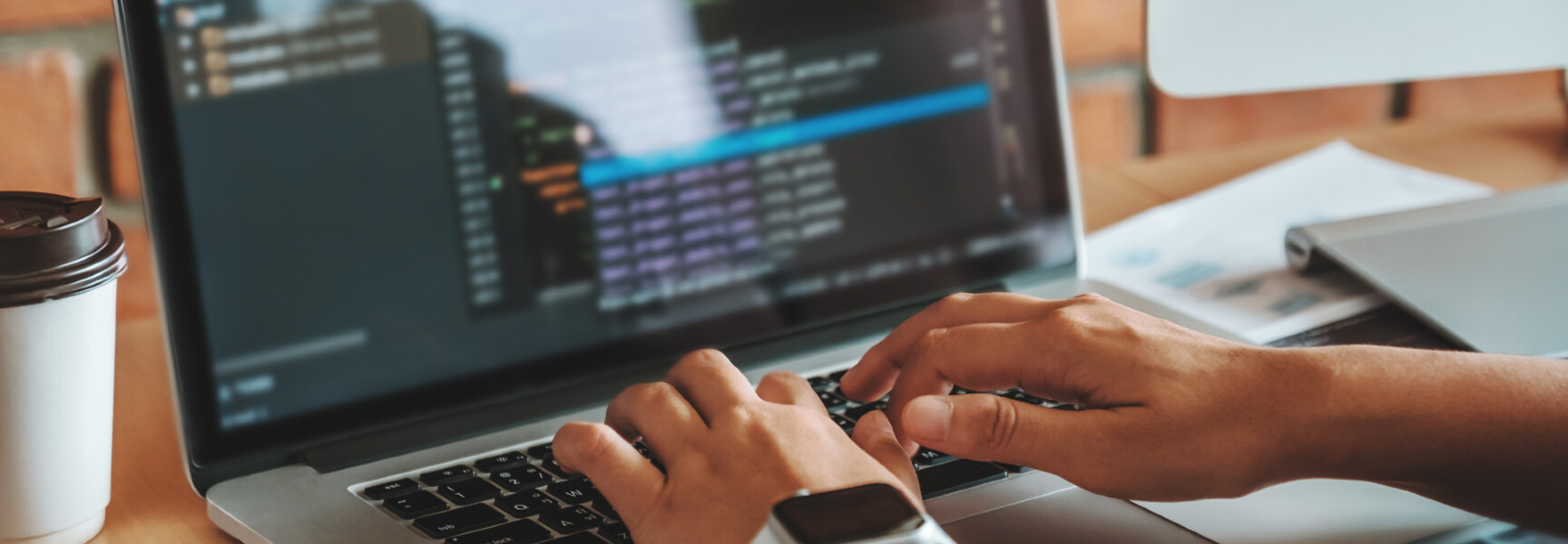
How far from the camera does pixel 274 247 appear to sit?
18.7 inches

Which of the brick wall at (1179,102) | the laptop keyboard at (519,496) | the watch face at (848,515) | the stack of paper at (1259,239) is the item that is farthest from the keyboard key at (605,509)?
the brick wall at (1179,102)

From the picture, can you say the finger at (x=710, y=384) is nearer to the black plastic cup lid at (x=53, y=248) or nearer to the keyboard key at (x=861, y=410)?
the keyboard key at (x=861, y=410)

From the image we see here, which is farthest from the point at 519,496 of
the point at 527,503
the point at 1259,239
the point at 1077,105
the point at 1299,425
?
the point at 1077,105

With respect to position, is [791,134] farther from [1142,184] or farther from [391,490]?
[1142,184]

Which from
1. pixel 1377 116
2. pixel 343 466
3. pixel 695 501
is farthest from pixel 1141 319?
pixel 1377 116

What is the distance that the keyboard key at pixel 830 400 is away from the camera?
51cm

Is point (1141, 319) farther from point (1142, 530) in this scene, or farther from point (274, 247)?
point (274, 247)

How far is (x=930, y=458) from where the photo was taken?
46cm

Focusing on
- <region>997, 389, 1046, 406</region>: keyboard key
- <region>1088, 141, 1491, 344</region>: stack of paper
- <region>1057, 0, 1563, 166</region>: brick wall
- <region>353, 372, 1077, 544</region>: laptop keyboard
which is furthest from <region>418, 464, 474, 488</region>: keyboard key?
<region>1057, 0, 1563, 166</region>: brick wall

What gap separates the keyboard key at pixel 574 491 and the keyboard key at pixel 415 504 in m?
0.04

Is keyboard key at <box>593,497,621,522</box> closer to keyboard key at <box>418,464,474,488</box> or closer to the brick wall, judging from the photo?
keyboard key at <box>418,464,474,488</box>

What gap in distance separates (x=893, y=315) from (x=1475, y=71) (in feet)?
1.13

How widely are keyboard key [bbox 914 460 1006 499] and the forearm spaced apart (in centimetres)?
11

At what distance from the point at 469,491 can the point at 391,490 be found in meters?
0.03
